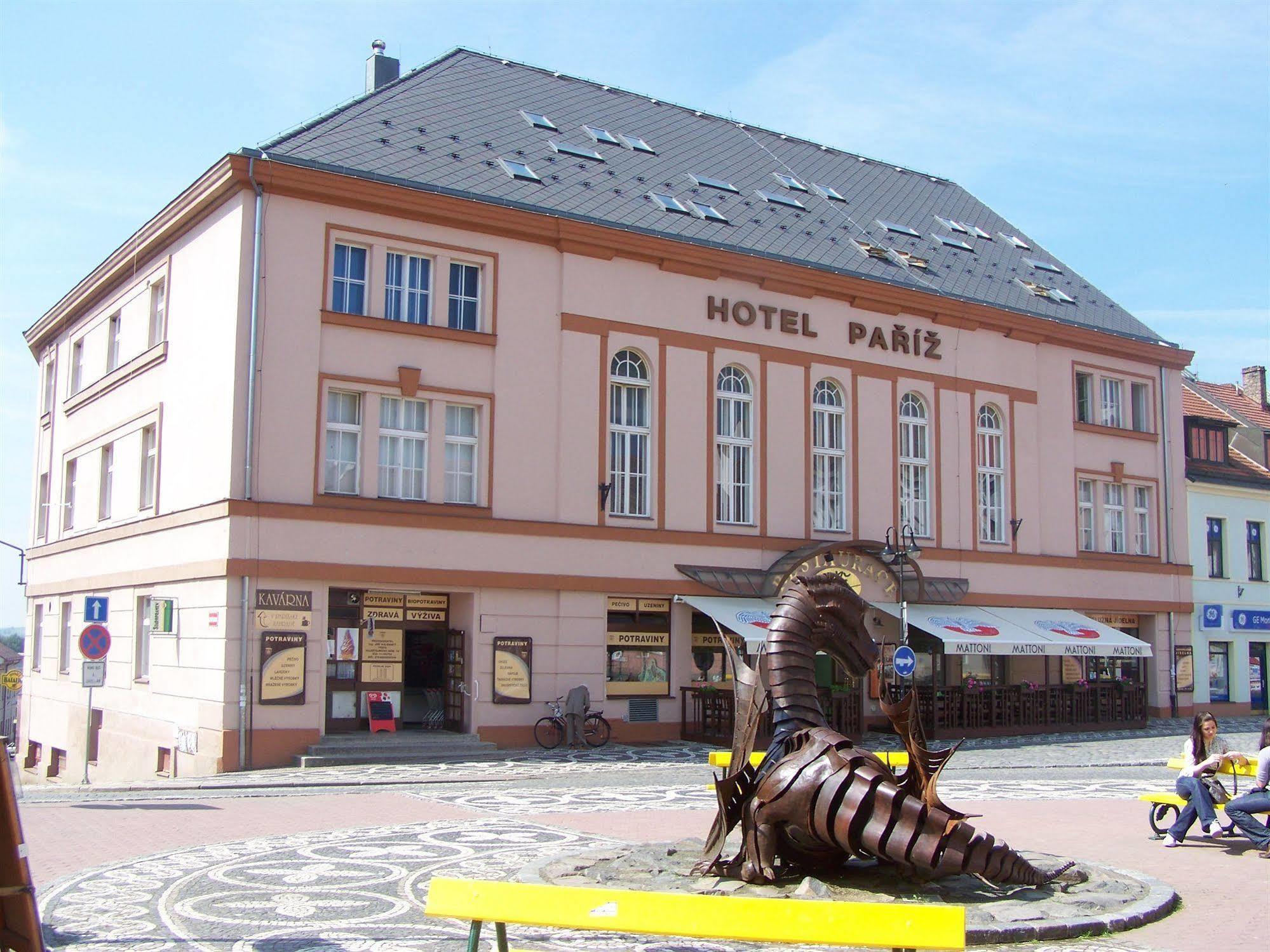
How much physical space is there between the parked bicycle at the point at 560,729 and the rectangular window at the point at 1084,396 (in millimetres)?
17526

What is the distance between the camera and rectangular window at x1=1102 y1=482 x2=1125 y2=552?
36.0 m

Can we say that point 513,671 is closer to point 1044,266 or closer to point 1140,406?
point 1140,406

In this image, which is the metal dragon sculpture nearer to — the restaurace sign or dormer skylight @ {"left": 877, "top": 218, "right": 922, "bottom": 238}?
the restaurace sign

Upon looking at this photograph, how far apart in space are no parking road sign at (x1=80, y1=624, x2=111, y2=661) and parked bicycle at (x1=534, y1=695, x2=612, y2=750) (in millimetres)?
8133

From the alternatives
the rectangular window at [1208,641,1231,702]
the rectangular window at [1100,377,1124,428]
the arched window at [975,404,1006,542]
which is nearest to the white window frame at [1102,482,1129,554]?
the rectangular window at [1100,377,1124,428]

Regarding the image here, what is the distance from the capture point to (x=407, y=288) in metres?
25.1

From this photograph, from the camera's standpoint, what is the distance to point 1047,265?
39125 millimetres

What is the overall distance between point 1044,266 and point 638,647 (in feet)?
64.4

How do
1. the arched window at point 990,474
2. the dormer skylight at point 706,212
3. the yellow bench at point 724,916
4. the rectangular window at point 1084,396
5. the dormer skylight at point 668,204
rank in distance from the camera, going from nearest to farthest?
1. the yellow bench at point 724,916
2. the dormer skylight at point 668,204
3. the dormer skylight at point 706,212
4. the arched window at point 990,474
5. the rectangular window at point 1084,396

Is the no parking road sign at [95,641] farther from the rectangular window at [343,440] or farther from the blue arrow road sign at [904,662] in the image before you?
the blue arrow road sign at [904,662]

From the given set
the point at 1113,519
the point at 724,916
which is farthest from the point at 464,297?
the point at 724,916

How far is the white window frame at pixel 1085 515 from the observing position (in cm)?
3509

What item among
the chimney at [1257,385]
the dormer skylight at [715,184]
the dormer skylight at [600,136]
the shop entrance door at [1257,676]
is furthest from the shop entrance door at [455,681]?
the chimney at [1257,385]

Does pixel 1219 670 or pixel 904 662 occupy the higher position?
pixel 904 662
